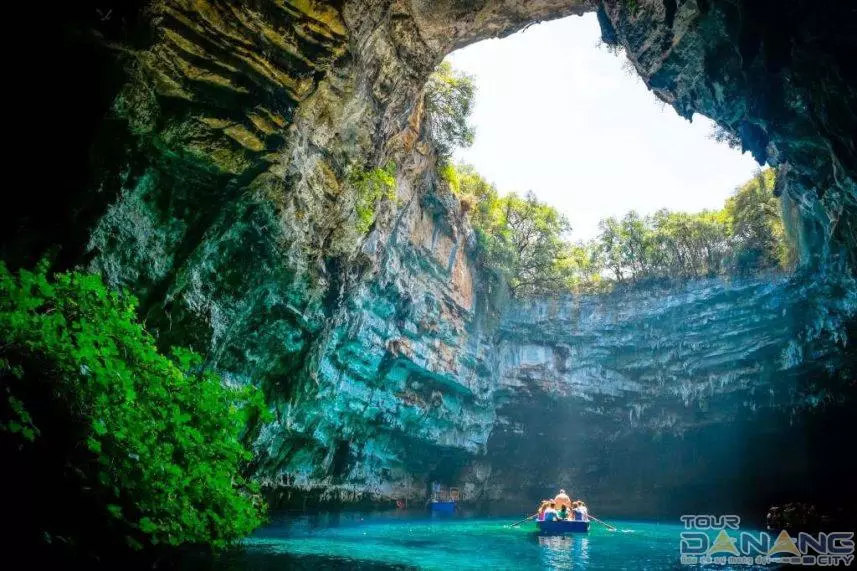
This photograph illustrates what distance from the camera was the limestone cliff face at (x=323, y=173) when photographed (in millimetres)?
9055

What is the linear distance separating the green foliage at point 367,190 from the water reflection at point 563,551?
389 inches

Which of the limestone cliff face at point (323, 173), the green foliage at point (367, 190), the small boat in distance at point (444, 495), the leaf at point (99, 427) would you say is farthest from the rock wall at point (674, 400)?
the leaf at point (99, 427)

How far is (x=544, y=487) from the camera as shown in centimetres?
3189

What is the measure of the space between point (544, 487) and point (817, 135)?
2679 centimetres

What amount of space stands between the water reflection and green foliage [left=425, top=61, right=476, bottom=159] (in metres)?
15.6

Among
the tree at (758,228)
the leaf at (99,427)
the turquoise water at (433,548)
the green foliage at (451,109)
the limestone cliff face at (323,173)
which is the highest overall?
the green foliage at (451,109)

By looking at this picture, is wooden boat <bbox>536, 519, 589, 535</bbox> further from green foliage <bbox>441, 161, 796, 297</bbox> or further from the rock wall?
green foliage <bbox>441, 161, 796, 297</bbox>

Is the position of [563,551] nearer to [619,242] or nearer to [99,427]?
[99,427]

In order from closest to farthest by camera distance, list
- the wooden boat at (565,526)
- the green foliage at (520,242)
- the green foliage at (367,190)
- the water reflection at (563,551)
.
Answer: the water reflection at (563,551) < the green foliage at (367,190) < the wooden boat at (565,526) < the green foliage at (520,242)

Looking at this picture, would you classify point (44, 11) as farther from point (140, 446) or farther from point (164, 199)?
point (140, 446)

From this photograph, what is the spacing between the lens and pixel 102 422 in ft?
18.0

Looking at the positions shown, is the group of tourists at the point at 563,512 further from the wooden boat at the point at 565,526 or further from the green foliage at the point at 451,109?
the green foliage at the point at 451,109

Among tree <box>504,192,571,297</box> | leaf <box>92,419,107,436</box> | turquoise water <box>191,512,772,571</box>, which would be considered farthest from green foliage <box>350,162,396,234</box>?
tree <box>504,192,571,297</box>

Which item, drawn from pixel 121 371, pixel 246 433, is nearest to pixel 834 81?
pixel 121 371
